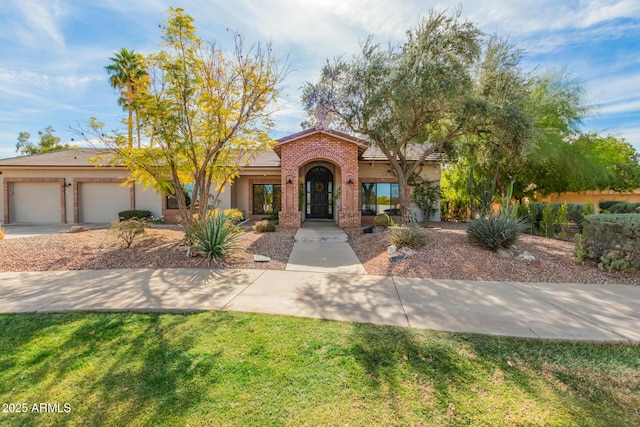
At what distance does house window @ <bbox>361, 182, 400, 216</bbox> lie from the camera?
1677cm

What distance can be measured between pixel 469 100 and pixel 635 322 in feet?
27.0

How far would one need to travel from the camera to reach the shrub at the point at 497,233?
8.11 meters

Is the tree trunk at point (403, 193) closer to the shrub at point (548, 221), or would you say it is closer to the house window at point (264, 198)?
the shrub at point (548, 221)

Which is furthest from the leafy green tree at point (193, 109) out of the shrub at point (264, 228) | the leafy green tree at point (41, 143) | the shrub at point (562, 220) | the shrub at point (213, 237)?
the leafy green tree at point (41, 143)

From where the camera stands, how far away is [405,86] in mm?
9875

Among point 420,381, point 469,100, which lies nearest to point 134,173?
point 420,381

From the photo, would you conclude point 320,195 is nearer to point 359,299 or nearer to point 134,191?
point 134,191

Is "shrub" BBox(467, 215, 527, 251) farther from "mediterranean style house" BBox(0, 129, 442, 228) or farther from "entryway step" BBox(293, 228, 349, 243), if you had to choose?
"mediterranean style house" BBox(0, 129, 442, 228)

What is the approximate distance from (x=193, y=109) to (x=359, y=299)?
7384 millimetres

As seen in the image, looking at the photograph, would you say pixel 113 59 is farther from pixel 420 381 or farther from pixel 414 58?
pixel 420 381

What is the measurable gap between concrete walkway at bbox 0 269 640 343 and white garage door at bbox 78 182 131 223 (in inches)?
485

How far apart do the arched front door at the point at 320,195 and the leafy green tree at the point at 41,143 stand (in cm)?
3499

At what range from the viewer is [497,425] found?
2.29 m

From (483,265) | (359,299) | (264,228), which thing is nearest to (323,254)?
(359,299)
